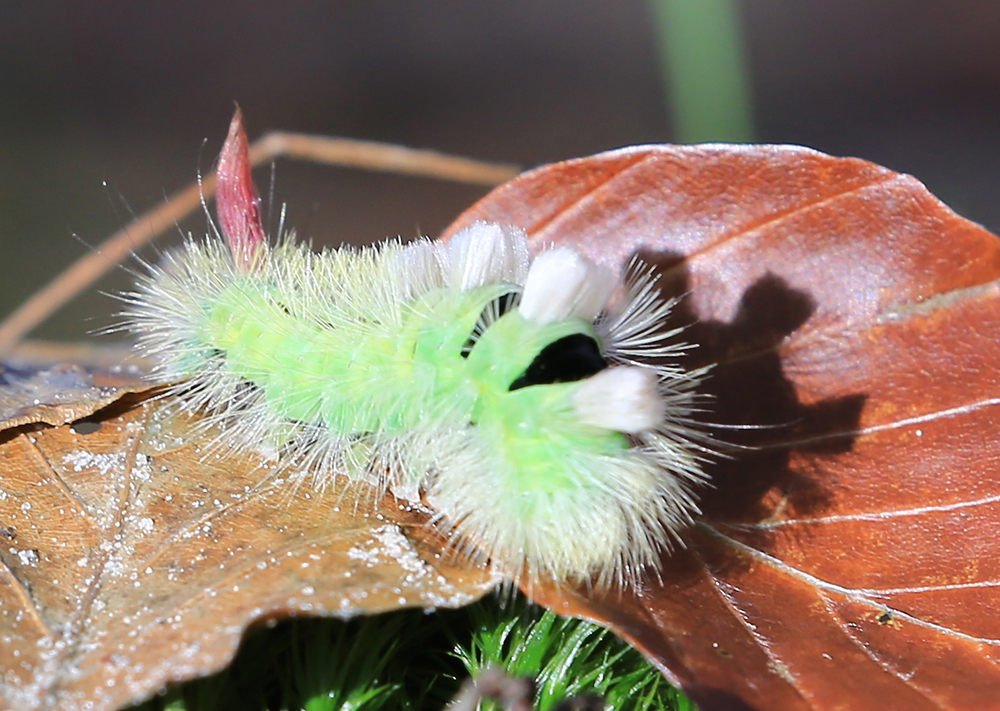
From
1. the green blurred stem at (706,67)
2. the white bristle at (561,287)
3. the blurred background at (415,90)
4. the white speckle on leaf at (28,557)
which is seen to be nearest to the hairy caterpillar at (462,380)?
the white bristle at (561,287)

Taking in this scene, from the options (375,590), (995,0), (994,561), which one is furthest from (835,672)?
(995,0)

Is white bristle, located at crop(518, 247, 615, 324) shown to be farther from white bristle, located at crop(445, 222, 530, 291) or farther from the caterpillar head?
white bristle, located at crop(445, 222, 530, 291)

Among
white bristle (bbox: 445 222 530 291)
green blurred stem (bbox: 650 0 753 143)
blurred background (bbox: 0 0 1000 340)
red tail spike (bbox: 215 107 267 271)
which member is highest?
blurred background (bbox: 0 0 1000 340)

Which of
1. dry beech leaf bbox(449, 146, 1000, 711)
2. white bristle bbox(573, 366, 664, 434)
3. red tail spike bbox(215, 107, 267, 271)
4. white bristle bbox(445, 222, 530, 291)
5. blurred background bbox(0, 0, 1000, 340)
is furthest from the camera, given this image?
blurred background bbox(0, 0, 1000, 340)

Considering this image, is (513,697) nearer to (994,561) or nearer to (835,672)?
(835,672)

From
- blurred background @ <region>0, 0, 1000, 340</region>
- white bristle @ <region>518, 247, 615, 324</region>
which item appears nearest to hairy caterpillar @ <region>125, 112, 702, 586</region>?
white bristle @ <region>518, 247, 615, 324</region>

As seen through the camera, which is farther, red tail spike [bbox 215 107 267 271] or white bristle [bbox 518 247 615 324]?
red tail spike [bbox 215 107 267 271]

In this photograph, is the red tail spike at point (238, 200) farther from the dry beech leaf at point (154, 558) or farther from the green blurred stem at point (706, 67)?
the green blurred stem at point (706, 67)

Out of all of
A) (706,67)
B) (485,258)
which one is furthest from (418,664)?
(706,67)
